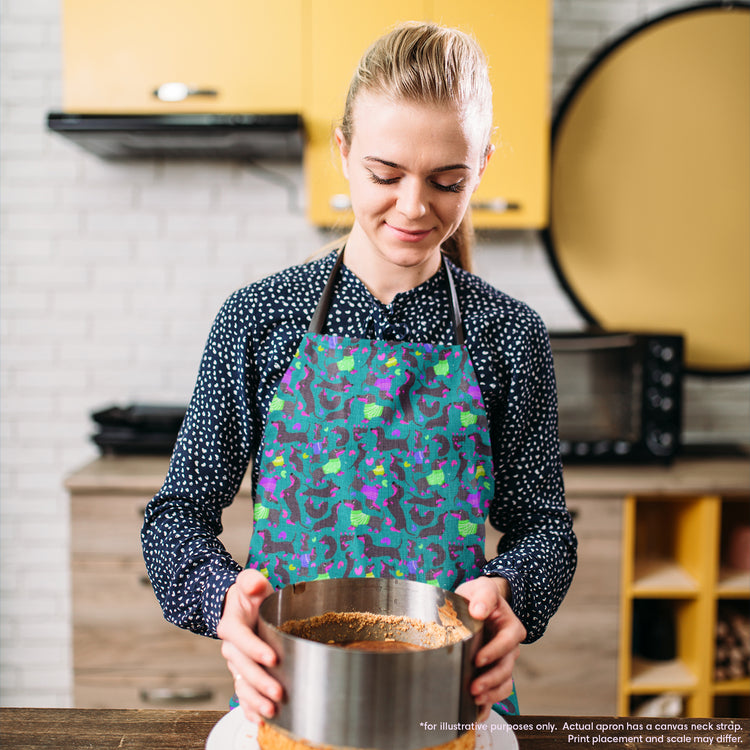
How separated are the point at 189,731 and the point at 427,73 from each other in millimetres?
855

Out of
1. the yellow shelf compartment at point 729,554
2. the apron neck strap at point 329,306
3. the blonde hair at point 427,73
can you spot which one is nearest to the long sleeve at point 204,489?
the apron neck strap at point 329,306

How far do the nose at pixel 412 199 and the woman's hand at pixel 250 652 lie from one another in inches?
19.3

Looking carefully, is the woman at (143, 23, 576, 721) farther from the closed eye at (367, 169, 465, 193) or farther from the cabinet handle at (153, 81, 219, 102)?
the cabinet handle at (153, 81, 219, 102)

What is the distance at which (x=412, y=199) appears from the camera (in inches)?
37.7

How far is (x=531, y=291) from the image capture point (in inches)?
102

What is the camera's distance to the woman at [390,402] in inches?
38.1

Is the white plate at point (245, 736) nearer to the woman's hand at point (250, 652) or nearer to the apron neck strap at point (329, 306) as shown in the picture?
the woman's hand at point (250, 652)

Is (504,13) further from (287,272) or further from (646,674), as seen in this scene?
(646,674)

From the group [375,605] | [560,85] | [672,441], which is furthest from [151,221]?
[375,605]

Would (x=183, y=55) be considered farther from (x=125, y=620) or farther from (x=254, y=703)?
(x=254, y=703)

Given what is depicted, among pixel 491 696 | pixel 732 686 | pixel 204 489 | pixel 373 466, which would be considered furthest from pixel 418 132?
pixel 732 686

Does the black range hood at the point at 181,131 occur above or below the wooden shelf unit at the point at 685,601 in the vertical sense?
above

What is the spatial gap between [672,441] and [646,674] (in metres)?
0.68

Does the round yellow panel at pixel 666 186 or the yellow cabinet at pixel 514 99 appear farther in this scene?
the round yellow panel at pixel 666 186
